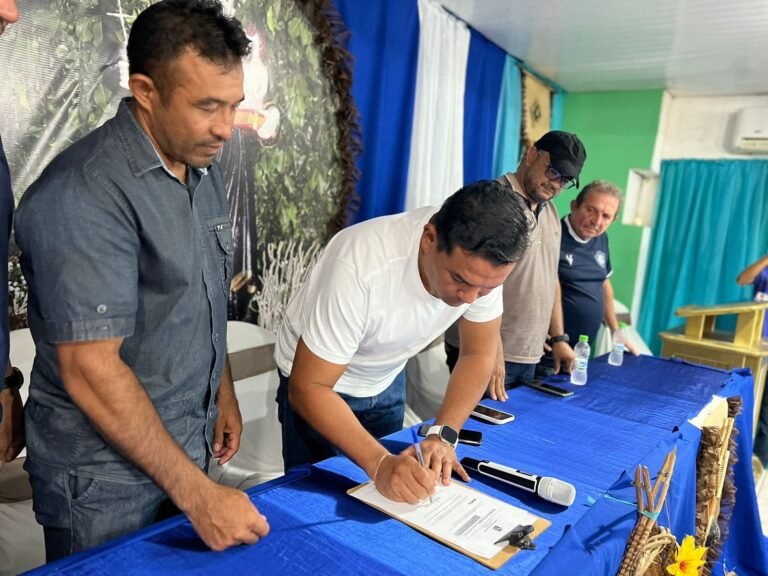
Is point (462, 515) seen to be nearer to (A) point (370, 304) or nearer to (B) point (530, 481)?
(B) point (530, 481)

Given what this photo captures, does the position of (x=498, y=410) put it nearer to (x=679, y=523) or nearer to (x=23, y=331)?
(x=679, y=523)

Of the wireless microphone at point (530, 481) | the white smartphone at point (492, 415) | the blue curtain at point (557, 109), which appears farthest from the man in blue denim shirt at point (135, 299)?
the blue curtain at point (557, 109)

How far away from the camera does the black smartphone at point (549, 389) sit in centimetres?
169

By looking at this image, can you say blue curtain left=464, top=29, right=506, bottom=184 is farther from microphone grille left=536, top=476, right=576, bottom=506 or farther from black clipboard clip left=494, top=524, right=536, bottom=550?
black clipboard clip left=494, top=524, right=536, bottom=550

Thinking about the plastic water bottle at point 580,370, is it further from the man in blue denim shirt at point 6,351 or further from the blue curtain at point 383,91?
the man in blue denim shirt at point 6,351

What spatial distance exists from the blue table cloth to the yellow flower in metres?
0.11

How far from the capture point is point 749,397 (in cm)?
214

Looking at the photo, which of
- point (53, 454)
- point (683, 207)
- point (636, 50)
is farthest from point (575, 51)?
point (53, 454)

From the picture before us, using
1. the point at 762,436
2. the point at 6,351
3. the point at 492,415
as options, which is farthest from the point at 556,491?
the point at 762,436

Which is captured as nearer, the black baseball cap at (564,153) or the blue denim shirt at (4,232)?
the blue denim shirt at (4,232)

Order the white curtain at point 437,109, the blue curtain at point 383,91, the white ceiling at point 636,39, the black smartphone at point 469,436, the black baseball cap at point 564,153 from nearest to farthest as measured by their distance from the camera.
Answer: the black smartphone at point 469,436, the black baseball cap at point 564,153, the blue curtain at point 383,91, the white ceiling at point 636,39, the white curtain at point 437,109

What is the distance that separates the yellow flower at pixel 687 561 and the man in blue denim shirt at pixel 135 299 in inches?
30.1

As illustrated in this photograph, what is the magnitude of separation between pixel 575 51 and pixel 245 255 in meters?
2.80

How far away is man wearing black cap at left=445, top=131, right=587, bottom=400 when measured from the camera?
189cm
